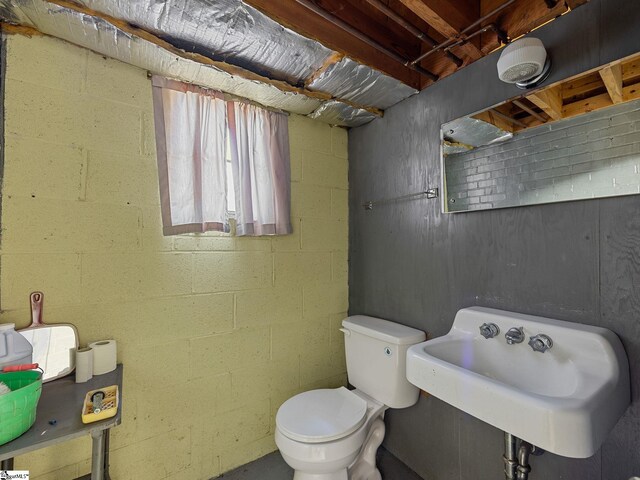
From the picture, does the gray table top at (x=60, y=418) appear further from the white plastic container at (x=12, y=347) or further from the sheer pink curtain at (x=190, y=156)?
the sheer pink curtain at (x=190, y=156)

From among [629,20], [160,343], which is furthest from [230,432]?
[629,20]

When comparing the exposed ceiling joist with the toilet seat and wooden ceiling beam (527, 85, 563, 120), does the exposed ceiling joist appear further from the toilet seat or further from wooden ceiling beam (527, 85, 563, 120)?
the toilet seat

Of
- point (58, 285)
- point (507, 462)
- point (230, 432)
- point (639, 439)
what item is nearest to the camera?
point (639, 439)

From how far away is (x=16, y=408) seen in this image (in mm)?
822

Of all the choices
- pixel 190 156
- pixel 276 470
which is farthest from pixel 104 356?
pixel 276 470

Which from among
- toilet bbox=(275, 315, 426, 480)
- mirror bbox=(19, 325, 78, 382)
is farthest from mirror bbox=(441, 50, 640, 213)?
mirror bbox=(19, 325, 78, 382)

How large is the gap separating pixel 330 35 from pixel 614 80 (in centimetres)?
102

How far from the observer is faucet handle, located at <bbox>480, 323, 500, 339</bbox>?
117 cm

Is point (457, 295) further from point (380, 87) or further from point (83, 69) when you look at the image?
point (83, 69)

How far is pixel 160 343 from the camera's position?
1.41m

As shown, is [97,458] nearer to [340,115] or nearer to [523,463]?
[523,463]

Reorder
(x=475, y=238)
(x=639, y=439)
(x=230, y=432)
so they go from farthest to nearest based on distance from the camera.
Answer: (x=230, y=432), (x=475, y=238), (x=639, y=439)

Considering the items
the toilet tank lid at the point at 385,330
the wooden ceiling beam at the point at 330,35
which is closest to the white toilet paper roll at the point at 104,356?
the toilet tank lid at the point at 385,330

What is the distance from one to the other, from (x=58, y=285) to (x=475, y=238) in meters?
1.77
